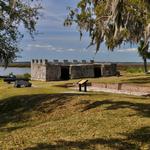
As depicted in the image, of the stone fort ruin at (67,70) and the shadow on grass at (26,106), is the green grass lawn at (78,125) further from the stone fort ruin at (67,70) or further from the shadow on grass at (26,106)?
the stone fort ruin at (67,70)

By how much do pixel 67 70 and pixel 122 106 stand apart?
47851 millimetres

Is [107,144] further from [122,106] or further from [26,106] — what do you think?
[26,106]

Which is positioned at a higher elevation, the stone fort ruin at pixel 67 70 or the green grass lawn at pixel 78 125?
the stone fort ruin at pixel 67 70

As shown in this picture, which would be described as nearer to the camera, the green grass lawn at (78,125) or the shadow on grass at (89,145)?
the shadow on grass at (89,145)

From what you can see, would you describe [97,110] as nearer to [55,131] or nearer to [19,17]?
[55,131]

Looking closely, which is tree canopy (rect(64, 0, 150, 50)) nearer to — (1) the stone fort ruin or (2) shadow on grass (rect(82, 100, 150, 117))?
(2) shadow on grass (rect(82, 100, 150, 117))

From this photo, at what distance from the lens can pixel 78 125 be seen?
51.6 ft

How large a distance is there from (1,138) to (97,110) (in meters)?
5.23

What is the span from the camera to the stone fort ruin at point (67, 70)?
6462cm

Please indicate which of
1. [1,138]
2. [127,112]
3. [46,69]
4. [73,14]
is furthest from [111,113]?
[46,69]

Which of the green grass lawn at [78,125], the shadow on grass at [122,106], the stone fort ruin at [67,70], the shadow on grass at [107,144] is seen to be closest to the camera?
the shadow on grass at [107,144]

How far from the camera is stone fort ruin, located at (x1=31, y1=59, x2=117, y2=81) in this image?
6462 centimetres

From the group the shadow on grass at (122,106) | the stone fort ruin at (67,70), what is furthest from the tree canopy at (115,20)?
the stone fort ruin at (67,70)

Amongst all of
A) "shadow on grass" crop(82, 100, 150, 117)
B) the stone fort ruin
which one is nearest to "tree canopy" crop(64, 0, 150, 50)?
"shadow on grass" crop(82, 100, 150, 117)
